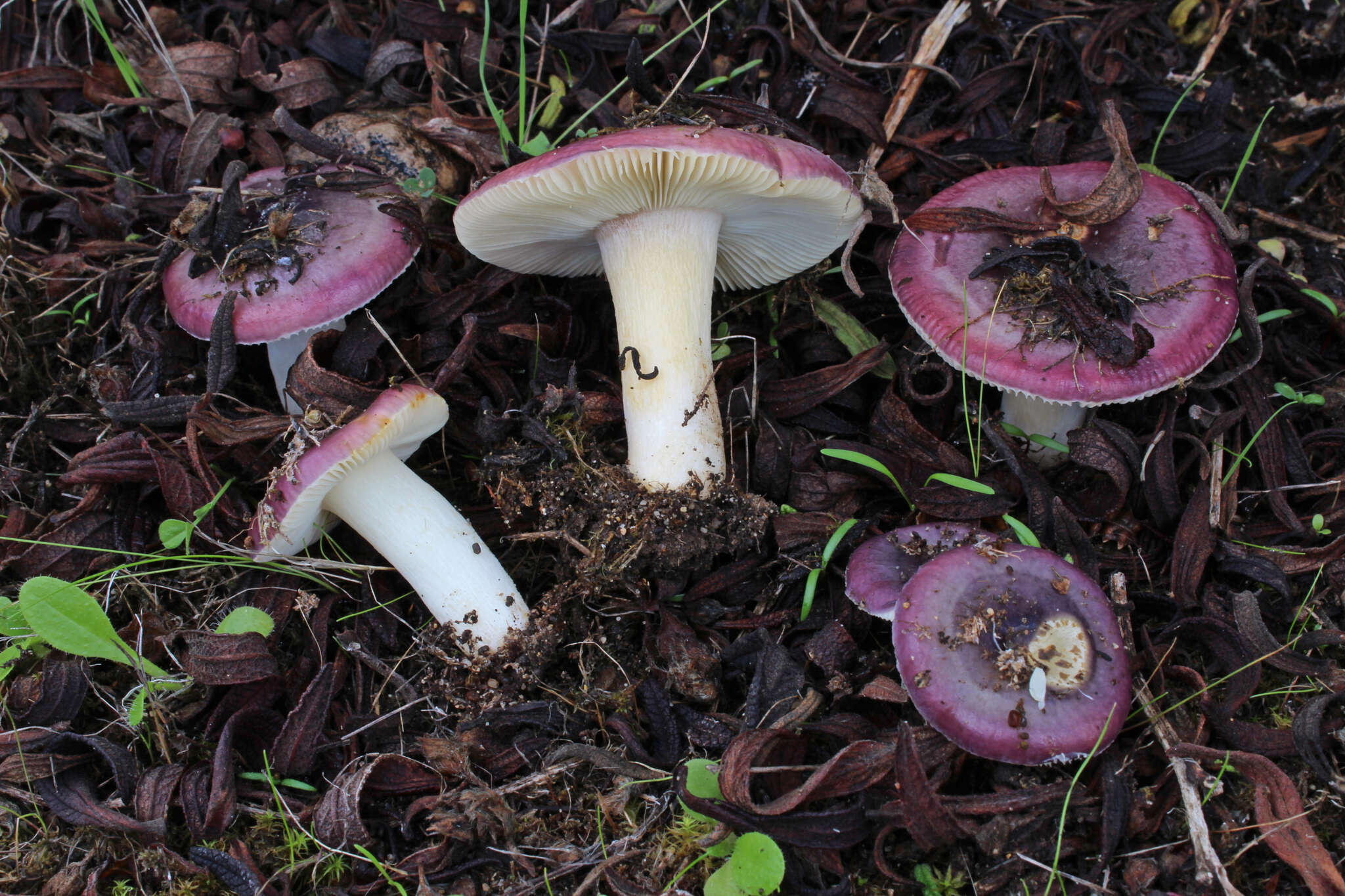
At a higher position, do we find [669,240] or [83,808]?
[669,240]

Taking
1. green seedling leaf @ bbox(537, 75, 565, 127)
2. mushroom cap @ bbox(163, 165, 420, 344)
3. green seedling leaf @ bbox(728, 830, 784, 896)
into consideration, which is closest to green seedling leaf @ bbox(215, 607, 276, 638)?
mushroom cap @ bbox(163, 165, 420, 344)

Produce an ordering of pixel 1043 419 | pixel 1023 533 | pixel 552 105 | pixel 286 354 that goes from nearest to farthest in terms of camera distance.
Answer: pixel 1023 533, pixel 1043 419, pixel 286 354, pixel 552 105

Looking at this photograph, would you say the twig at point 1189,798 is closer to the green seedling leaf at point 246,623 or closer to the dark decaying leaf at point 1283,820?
the dark decaying leaf at point 1283,820

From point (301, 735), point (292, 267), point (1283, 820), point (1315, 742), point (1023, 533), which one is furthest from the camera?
point (292, 267)

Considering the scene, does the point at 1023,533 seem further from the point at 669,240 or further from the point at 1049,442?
the point at 669,240

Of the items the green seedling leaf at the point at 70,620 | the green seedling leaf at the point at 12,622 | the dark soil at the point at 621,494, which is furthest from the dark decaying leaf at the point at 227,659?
the green seedling leaf at the point at 12,622

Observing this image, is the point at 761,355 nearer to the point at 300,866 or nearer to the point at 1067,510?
the point at 1067,510

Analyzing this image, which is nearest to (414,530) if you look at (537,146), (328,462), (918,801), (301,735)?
(328,462)
